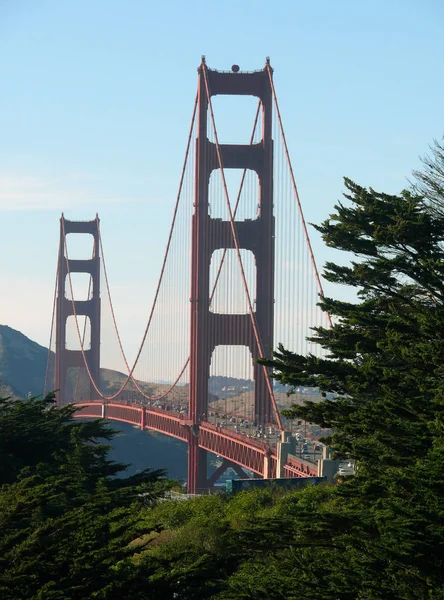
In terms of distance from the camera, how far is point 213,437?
215ft

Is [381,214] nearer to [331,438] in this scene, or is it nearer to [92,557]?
[331,438]

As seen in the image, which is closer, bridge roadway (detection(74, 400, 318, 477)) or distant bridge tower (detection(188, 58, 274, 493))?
bridge roadway (detection(74, 400, 318, 477))

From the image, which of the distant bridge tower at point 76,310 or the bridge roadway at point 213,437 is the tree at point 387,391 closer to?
the bridge roadway at point 213,437

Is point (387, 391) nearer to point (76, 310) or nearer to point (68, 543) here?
point (68, 543)

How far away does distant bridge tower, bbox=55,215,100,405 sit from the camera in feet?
385

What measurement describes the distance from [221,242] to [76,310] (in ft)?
170

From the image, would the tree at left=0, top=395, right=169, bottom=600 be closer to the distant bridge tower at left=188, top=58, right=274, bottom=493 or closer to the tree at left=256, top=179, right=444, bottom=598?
the tree at left=256, top=179, right=444, bottom=598

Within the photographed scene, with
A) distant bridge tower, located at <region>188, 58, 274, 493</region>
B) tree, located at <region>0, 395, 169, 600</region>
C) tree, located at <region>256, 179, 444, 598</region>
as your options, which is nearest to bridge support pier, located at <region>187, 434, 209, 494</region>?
distant bridge tower, located at <region>188, 58, 274, 493</region>

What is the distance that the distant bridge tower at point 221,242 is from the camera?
68.1 metres

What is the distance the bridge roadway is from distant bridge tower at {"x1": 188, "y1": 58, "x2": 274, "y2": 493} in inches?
61.4

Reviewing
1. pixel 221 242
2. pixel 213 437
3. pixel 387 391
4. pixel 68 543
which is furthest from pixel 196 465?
pixel 68 543

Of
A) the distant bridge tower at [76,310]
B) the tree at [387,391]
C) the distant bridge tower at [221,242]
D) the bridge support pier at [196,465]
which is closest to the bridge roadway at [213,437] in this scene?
the bridge support pier at [196,465]

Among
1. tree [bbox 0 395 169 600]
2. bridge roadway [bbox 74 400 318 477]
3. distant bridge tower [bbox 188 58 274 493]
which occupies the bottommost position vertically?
tree [bbox 0 395 169 600]

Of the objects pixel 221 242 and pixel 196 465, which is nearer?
pixel 196 465
